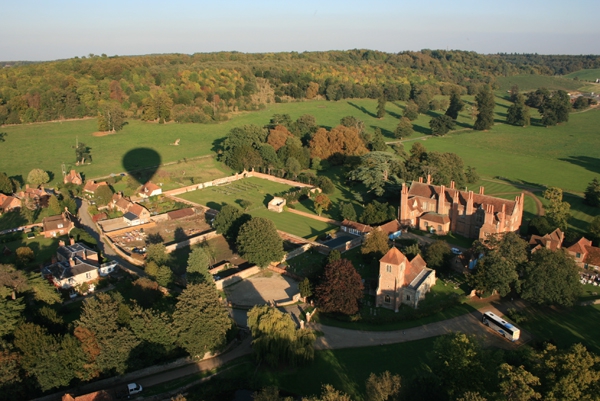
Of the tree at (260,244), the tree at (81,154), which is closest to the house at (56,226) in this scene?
the tree at (260,244)

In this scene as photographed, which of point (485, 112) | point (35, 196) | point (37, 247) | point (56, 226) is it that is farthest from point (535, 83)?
point (37, 247)

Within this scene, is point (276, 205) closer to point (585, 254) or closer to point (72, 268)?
point (72, 268)

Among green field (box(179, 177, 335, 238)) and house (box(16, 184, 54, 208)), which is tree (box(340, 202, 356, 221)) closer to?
green field (box(179, 177, 335, 238))

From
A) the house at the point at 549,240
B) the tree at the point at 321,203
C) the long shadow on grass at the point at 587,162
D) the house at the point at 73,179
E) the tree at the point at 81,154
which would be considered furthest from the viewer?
the tree at the point at 81,154

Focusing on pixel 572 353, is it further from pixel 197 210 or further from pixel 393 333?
pixel 197 210

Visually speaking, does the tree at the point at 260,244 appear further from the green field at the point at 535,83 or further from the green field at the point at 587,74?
the green field at the point at 587,74

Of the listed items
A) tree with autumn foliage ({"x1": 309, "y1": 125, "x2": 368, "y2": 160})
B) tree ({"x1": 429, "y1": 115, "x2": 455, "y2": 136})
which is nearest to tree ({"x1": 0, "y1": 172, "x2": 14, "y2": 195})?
tree with autumn foliage ({"x1": 309, "y1": 125, "x2": 368, "y2": 160})
